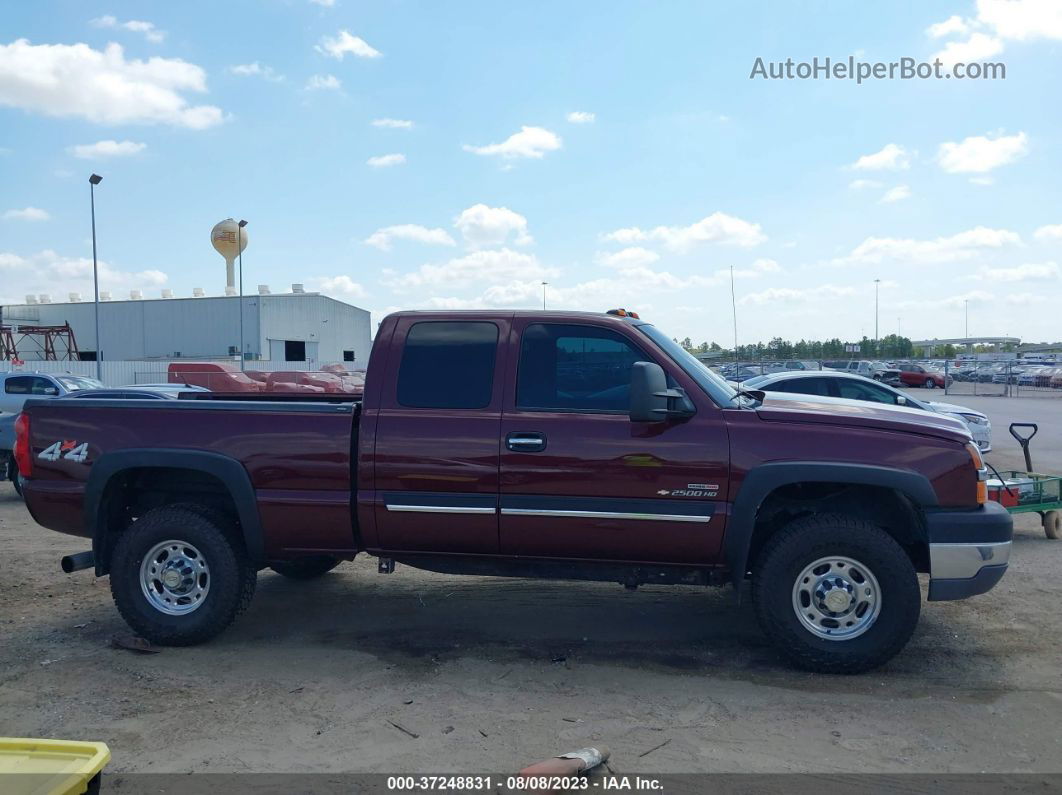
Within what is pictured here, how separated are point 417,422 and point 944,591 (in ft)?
10.4

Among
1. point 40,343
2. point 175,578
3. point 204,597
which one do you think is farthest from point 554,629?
point 40,343

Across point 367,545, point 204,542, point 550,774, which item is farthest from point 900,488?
point 204,542

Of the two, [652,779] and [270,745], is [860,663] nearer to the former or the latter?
[652,779]

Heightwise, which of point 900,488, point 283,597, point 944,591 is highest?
point 900,488

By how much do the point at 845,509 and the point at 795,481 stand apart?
0.64 meters

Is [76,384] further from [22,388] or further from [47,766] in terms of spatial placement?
[47,766]

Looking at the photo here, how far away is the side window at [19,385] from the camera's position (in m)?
16.7

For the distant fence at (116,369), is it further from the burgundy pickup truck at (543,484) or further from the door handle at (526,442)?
the door handle at (526,442)

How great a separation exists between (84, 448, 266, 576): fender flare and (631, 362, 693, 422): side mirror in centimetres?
242

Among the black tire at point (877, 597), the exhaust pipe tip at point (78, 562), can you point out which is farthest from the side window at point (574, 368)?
the exhaust pipe tip at point (78, 562)

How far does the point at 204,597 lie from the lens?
558cm

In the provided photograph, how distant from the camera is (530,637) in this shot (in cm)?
574

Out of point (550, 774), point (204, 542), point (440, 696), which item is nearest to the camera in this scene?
point (550, 774)

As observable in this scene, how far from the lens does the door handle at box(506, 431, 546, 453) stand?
5.14 m
